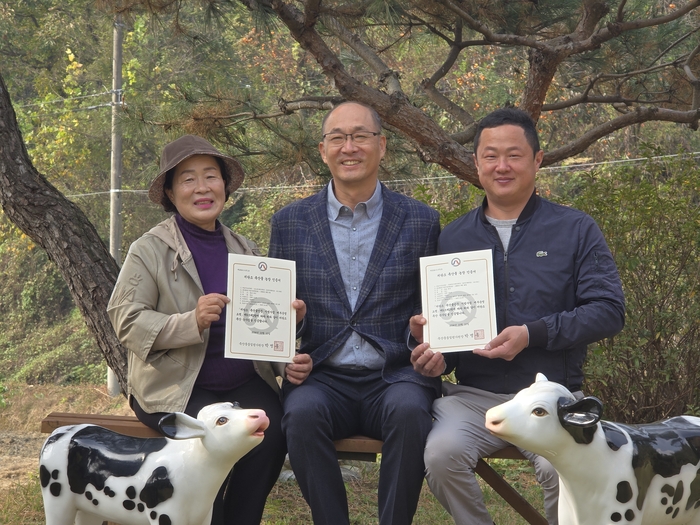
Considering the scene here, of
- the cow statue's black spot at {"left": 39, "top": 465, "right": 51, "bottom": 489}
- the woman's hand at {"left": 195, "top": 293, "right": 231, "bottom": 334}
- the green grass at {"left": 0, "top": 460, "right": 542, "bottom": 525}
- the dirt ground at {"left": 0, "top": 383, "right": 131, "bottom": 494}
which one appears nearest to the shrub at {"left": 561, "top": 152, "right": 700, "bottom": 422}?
the green grass at {"left": 0, "top": 460, "right": 542, "bottom": 525}

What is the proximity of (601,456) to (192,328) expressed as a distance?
1619 mm

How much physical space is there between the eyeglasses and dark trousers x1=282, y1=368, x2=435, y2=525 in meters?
1.08

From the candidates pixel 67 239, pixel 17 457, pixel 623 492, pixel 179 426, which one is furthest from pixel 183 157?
pixel 17 457

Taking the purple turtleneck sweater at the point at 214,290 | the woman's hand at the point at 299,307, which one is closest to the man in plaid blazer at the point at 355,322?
the woman's hand at the point at 299,307

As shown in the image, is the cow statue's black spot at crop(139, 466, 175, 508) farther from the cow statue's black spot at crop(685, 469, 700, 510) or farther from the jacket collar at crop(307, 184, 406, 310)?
the cow statue's black spot at crop(685, 469, 700, 510)

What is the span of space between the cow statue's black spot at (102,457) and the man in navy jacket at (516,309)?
1082mm

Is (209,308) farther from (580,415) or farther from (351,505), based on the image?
(351,505)

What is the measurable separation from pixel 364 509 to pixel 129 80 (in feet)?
41.9

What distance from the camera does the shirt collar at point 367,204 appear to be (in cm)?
375

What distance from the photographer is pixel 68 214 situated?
4781mm

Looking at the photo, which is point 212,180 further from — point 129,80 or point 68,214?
point 129,80

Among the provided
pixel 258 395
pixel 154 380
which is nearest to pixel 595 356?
pixel 258 395

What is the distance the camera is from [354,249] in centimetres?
369

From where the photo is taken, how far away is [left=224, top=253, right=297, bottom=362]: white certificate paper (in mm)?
3314
